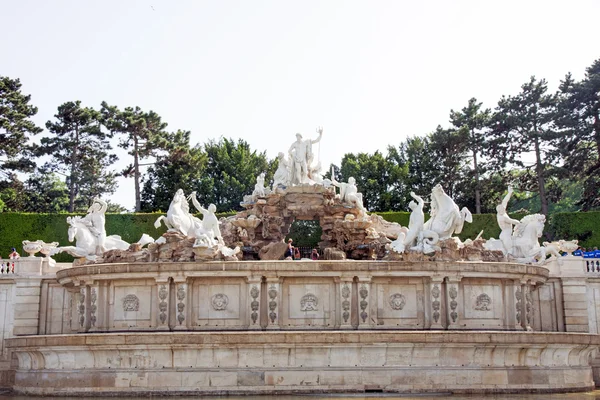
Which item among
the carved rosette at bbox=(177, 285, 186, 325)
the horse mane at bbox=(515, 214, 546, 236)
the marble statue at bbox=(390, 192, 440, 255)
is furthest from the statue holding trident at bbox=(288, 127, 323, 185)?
the carved rosette at bbox=(177, 285, 186, 325)

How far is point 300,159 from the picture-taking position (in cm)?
3650

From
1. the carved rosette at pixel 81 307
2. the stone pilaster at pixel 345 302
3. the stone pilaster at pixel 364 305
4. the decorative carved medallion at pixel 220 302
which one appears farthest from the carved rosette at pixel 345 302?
the carved rosette at pixel 81 307

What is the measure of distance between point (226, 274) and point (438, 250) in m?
7.47

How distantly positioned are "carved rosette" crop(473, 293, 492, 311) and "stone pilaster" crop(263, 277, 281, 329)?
6.89 metres

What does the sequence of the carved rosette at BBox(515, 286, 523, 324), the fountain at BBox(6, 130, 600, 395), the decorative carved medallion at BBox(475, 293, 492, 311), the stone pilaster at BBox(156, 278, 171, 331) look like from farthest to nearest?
the carved rosette at BBox(515, 286, 523, 324) → the decorative carved medallion at BBox(475, 293, 492, 311) → the stone pilaster at BBox(156, 278, 171, 331) → the fountain at BBox(6, 130, 600, 395)

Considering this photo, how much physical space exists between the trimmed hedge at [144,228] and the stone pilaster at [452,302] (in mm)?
19159

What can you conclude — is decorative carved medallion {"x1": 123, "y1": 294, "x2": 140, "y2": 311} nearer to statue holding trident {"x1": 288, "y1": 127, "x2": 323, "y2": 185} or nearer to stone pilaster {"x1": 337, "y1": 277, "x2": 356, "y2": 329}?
stone pilaster {"x1": 337, "y1": 277, "x2": 356, "y2": 329}

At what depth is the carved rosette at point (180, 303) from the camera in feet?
89.8

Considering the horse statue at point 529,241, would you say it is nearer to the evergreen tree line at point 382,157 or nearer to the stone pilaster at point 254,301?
the stone pilaster at point 254,301

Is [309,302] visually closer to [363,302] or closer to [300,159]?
[363,302]

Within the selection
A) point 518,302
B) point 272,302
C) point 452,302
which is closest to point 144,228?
point 272,302

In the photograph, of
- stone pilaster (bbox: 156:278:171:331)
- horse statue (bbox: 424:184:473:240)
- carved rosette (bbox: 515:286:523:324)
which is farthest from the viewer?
horse statue (bbox: 424:184:473:240)

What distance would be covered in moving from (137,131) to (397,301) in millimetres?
40631

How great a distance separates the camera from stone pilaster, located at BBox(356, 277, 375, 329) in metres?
27.5
